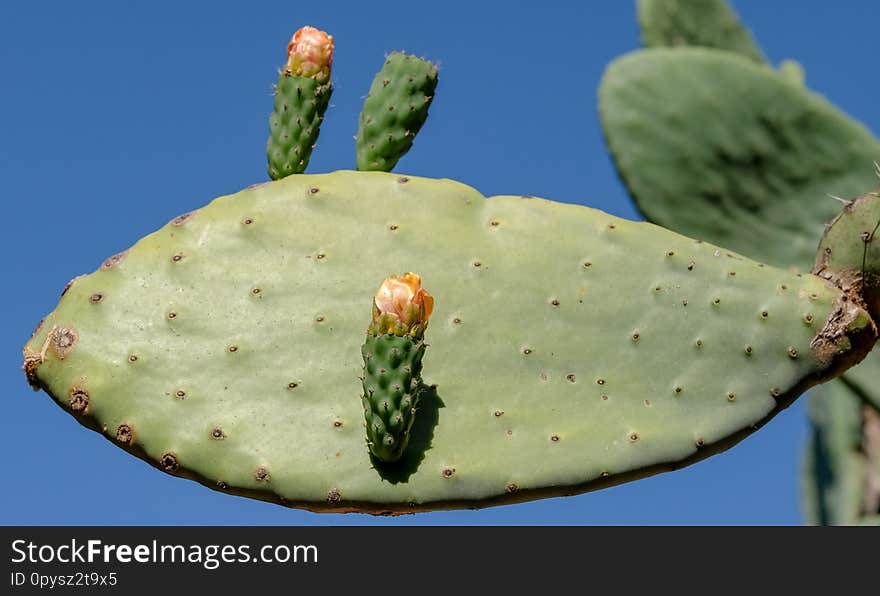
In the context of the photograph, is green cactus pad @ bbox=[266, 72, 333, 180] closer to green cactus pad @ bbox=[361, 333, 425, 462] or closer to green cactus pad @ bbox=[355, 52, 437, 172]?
green cactus pad @ bbox=[355, 52, 437, 172]

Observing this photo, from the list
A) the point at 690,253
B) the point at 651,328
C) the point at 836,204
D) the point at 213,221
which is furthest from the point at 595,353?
the point at 836,204

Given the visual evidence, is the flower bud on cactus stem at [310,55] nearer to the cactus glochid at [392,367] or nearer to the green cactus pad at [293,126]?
the green cactus pad at [293,126]

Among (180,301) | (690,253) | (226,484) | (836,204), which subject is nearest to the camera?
(226,484)

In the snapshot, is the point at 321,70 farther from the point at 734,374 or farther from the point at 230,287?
the point at 734,374

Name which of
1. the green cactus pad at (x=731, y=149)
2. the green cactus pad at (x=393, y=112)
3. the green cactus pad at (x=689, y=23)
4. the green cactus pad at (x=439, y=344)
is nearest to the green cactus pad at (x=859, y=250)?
the green cactus pad at (x=439, y=344)

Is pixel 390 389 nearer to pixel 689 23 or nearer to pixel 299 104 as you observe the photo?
pixel 299 104

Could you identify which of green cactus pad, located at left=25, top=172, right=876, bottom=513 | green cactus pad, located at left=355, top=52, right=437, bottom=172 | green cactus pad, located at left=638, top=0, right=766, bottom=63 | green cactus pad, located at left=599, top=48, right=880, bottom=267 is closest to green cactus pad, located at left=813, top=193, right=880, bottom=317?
green cactus pad, located at left=25, top=172, right=876, bottom=513

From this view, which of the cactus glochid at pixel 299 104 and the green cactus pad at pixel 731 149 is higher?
the green cactus pad at pixel 731 149
